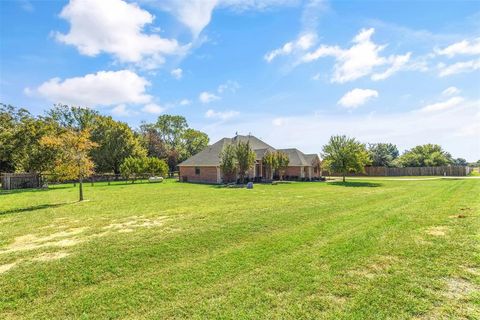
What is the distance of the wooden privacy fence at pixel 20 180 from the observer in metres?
27.3

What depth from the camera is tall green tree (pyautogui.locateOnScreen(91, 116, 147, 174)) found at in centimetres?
4225

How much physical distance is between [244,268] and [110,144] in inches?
1669

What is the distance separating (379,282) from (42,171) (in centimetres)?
3700

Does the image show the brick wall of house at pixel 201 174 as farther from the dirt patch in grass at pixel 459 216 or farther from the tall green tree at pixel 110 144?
the dirt patch in grass at pixel 459 216

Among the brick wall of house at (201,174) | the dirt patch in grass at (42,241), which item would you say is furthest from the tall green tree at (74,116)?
the dirt patch in grass at (42,241)

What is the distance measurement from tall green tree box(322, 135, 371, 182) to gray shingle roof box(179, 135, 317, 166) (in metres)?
5.27

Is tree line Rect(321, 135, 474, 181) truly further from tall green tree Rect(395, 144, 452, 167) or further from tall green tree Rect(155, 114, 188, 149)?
tall green tree Rect(155, 114, 188, 149)

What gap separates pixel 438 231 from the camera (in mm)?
8109

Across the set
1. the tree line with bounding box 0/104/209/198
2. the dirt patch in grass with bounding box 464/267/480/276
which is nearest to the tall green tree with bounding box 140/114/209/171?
the tree line with bounding box 0/104/209/198

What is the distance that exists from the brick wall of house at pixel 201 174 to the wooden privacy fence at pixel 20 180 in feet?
52.4

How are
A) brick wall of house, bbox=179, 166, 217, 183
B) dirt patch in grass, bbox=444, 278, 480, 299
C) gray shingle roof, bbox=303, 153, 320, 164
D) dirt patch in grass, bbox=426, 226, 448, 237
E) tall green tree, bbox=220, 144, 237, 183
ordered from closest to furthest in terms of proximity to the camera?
1. dirt patch in grass, bbox=444, 278, 480, 299
2. dirt patch in grass, bbox=426, 226, 448, 237
3. tall green tree, bbox=220, 144, 237, 183
4. brick wall of house, bbox=179, 166, 217, 183
5. gray shingle roof, bbox=303, 153, 320, 164

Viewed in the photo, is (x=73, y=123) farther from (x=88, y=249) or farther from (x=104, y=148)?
(x=88, y=249)

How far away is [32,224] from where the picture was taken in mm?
10008

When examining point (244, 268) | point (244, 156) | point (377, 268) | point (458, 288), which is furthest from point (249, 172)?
point (458, 288)
